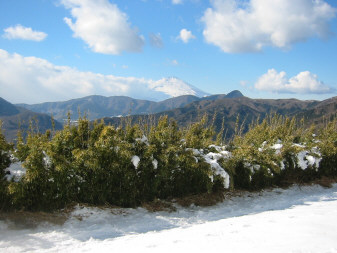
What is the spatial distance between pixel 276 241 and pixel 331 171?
7.17 metres

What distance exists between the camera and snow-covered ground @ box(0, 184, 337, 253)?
3.66 meters

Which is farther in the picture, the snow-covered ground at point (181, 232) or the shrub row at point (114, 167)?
the shrub row at point (114, 167)

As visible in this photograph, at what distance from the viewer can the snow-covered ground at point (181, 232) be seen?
12.0 ft

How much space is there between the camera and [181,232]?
14.6 feet

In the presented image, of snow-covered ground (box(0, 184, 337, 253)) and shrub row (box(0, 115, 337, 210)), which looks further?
shrub row (box(0, 115, 337, 210))

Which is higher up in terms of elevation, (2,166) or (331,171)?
(2,166)

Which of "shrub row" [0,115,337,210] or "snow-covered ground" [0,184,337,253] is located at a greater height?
"shrub row" [0,115,337,210]

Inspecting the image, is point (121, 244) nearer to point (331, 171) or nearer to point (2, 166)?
point (2, 166)

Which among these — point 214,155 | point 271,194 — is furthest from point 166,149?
point 271,194

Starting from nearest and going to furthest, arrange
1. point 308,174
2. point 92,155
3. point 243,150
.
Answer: point 92,155 < point 243,150 < point 308,174

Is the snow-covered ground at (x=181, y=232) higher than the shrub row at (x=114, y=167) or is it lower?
lower

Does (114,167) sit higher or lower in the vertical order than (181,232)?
higher

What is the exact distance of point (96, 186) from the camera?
16.9ft

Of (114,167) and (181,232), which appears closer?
(181,232)
